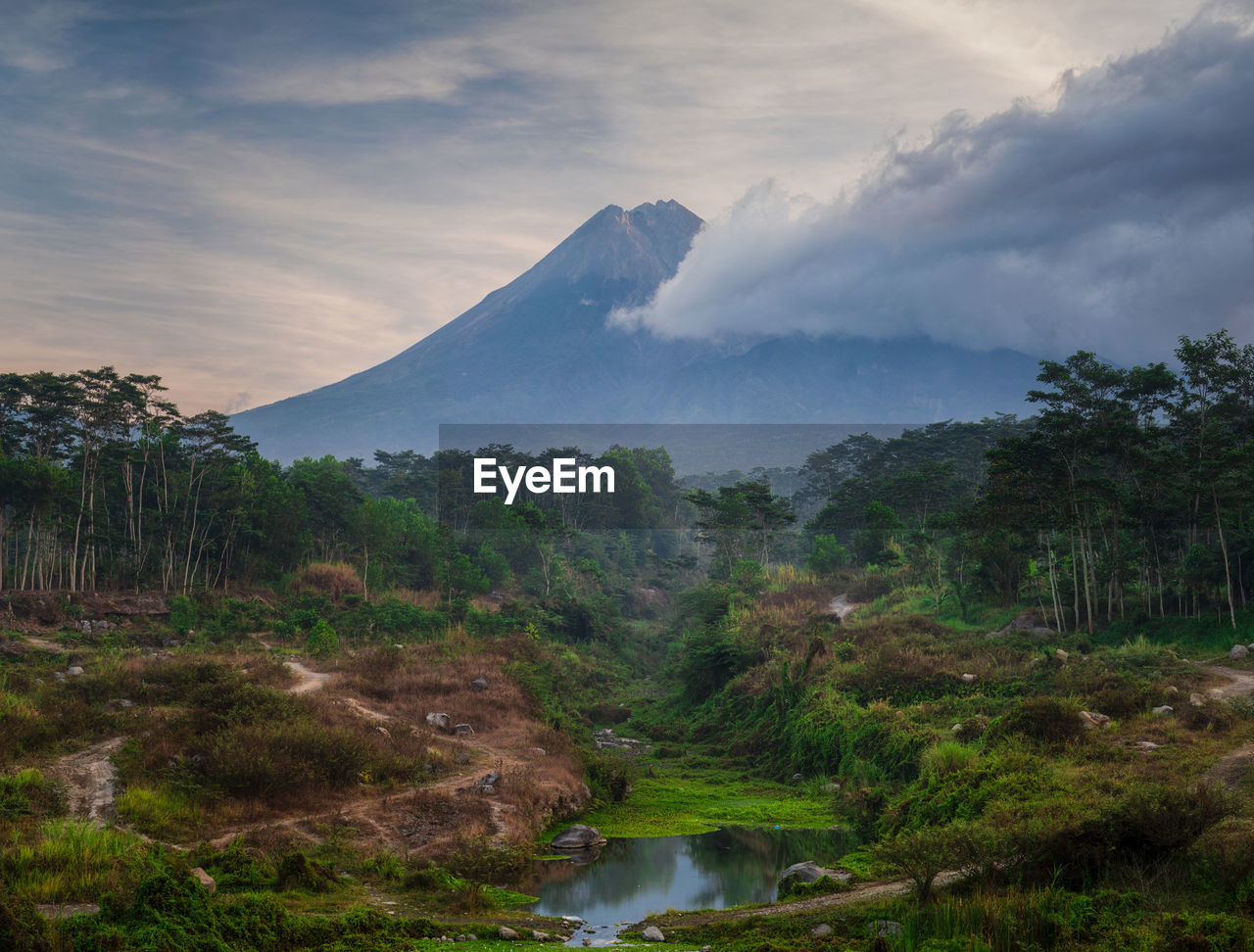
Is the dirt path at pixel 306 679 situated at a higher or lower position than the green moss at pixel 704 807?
higher

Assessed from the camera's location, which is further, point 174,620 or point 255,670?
point 174,620

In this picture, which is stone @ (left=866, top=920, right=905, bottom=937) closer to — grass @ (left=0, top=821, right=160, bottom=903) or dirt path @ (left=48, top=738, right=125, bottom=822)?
grass @ (left=0, top=821, right=160, bottom=903)

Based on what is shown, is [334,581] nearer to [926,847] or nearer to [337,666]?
[337,666]

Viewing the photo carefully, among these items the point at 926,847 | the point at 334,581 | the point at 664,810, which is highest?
the point at 334,581

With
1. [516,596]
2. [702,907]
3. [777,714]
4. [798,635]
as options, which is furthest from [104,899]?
[516,596]

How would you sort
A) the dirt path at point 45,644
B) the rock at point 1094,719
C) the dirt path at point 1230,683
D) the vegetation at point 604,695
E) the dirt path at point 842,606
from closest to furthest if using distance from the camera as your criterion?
the vegetation at point 604,695, the rock at point 1094,719, the dirt path at point 1230,683, the dirt path at point 45,644, the dirt path at point 842,606

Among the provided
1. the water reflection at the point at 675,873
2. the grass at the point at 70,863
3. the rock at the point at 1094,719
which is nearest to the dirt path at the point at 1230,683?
the rock at the point at 1094,719

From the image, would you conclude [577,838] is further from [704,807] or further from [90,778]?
[90,778]

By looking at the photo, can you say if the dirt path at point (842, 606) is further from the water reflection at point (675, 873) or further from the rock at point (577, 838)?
the rock at point (577, 838)
